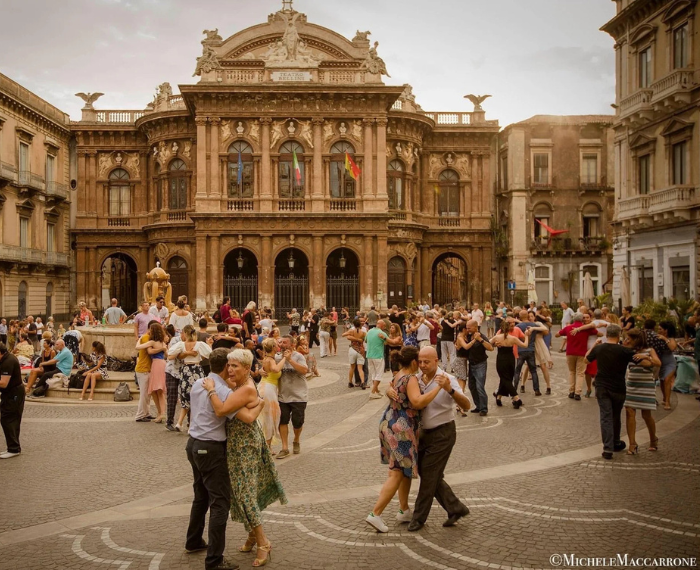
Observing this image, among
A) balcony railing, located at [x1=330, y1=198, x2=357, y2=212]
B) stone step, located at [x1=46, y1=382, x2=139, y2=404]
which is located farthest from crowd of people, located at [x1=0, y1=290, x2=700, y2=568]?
balcony railing, located at [x1=330, y1=198, x2=357, y2=212]

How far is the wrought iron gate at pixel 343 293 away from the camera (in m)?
36.8

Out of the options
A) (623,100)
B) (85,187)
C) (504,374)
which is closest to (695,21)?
(623,100)

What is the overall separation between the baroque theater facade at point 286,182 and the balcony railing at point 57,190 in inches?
46.6

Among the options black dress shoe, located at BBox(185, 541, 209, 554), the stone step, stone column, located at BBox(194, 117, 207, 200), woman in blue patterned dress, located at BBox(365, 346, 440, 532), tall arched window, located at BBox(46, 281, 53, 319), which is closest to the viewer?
black dress shoe, located at BBox(185, 541, 209, 554)

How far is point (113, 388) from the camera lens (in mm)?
15664

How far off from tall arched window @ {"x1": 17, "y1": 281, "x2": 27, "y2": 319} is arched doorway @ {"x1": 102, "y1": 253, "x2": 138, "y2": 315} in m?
5.50

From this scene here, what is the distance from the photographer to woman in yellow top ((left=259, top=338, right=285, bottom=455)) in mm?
9898

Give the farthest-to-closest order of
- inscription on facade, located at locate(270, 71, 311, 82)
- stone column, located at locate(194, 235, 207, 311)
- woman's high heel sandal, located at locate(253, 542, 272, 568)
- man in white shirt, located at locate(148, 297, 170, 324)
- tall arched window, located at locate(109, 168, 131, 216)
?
tall arched window, located at locate(109, 168, 131, 216)
inscription on facade, located at locate(270, 71, 311, 82)
stone column, located at locate(194, 235, 207, 311)
man in white shirt, located at locate(148, 297, 170, 324)
woman's high heel sandal, located at locate(253, 542, 272, 568)

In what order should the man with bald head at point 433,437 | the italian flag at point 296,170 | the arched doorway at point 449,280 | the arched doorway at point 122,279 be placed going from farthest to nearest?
the arched doorway at point 449,280, the arched doorway at point 122,279, the italian flag at point 296,170, the man with bald head at point 433,437

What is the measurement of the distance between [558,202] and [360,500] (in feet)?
124

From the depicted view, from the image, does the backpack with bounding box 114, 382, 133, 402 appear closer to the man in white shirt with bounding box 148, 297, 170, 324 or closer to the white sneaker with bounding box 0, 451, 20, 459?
the man in white shirt with bounding box 148, 297, 170, 324

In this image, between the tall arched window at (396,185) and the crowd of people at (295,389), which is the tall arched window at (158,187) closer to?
the tall arched window at (396,185)

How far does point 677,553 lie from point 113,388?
12.7m

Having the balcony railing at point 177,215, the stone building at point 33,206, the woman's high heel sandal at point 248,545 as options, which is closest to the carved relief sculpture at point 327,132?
the balcony railing at point 177,215
